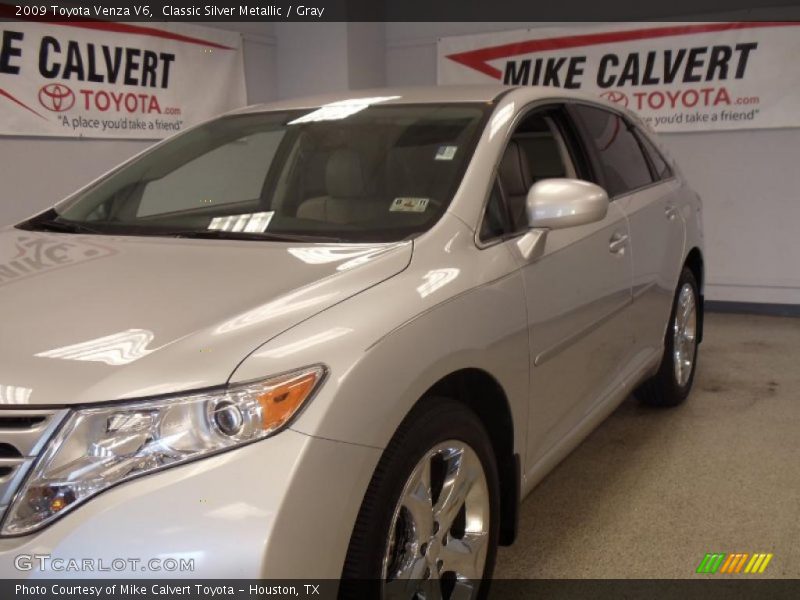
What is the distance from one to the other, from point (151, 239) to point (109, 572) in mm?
978

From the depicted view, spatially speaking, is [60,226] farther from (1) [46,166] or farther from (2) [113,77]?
(2) [113,77]

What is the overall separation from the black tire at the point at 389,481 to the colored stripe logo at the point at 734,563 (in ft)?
3.29

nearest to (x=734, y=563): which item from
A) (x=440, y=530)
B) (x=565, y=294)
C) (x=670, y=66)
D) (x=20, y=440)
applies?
(x=565, y=294)

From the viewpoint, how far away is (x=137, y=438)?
1.18 metres

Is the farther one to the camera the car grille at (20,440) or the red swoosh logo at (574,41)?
the red swoosh logo at (574,41)

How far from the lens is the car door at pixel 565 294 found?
1.97m

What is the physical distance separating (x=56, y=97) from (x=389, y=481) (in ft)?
14.0

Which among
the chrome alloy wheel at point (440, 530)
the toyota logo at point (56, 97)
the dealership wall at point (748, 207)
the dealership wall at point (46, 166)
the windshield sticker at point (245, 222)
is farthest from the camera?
the dealership wall at point (748, 207)

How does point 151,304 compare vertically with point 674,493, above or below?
above

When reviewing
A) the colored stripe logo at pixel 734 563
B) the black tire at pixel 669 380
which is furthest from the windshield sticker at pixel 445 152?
the black tire at pixel 669 380

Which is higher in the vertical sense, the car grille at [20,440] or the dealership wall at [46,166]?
the dealership wall at [46,166]

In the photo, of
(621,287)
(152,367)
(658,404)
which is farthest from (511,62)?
(152,367)

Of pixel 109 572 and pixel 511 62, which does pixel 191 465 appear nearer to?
pixel 109 572

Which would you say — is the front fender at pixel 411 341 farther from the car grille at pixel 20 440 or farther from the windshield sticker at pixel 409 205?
the car grille at pixel 20 440
